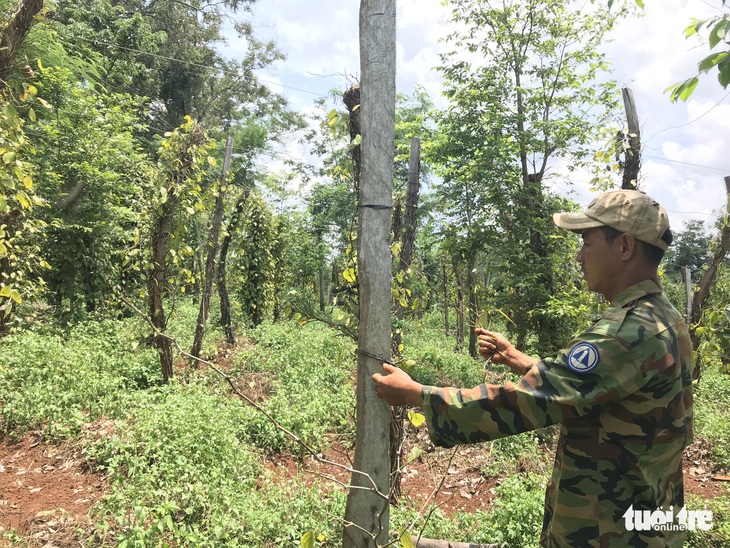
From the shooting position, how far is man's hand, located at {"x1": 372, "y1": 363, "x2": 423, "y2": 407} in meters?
1.52

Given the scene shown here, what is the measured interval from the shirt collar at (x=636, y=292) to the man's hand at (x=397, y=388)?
760mm

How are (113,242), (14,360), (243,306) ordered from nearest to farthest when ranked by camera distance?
(14,360) → (113,242) → (243,306)

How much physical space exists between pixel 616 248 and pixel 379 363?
980 millimetres

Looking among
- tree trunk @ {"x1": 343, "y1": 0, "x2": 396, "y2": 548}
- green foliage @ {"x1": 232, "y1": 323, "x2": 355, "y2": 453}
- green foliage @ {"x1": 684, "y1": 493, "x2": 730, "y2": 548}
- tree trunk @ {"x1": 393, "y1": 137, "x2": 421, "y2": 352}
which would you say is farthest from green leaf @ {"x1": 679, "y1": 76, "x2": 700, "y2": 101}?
tree trunk @ {"x1": 393, "y1": 137, "x2": 421, "y2": 352}

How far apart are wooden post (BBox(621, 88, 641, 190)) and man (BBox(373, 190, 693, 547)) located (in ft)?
15.1

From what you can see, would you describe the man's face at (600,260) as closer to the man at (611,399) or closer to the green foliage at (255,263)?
the man at (611,399)

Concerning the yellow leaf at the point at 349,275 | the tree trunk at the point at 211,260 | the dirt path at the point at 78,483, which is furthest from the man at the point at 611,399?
the tree trunk at the point at 211,260

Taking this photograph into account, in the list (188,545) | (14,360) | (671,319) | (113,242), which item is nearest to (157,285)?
(14,360)

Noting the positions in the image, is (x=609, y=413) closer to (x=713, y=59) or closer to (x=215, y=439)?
(x=713, y=59)

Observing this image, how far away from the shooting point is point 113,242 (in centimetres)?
988

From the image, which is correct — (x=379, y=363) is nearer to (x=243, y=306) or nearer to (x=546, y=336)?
(x=546, y=336)

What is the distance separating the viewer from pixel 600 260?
1.60m

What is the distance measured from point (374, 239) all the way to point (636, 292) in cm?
97

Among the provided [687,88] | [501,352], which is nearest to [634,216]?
[687,88]
